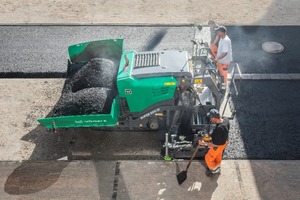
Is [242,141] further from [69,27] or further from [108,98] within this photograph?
[69,27]

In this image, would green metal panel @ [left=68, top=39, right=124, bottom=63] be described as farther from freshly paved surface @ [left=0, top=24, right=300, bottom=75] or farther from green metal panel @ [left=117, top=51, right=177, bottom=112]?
green metal panel @ [left=117, top=51, right=177, bottom=112]

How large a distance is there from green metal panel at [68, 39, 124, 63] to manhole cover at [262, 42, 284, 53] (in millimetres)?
4846

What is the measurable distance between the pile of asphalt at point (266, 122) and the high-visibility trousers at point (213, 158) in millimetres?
625

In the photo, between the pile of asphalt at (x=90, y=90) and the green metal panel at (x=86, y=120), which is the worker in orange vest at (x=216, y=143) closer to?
the green metal panel at (x=86, y=120)

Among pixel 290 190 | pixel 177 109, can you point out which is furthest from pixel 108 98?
pixel 290 190

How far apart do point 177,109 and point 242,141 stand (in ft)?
5.77

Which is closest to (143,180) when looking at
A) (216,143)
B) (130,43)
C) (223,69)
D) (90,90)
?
(216,143)

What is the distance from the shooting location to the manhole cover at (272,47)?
10516mm

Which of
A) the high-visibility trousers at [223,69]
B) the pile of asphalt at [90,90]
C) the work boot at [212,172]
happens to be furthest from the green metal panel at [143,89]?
the high-visibility trousers at [223,69]

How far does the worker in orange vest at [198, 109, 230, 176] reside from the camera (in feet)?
21.1

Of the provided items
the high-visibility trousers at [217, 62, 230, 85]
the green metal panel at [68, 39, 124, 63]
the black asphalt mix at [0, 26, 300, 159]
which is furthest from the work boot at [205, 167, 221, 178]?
the green metal panel at [68, 39, 124, 63]

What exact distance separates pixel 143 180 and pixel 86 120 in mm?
1712

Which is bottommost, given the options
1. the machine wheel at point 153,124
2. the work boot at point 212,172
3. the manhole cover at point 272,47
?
the work boot at point 212,172

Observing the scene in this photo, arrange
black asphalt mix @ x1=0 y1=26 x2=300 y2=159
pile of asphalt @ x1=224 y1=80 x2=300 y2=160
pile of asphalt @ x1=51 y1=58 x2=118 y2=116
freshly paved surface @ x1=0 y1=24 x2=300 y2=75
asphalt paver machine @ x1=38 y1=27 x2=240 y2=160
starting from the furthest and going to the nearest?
freshly paved surface @ x1=0 y1=24 x2=300 y2=75
black asphalt mix @ x1=0 y1=26 x2=300 y2=159
pile of asphalt @ x1=224 y1=80 x2=300 y2=160
pile of asphalt @ x1=51 y1=58 x2=118 y2=116
asphalt paver machine @ x1=38 y1=27 x2=240 y2=160
